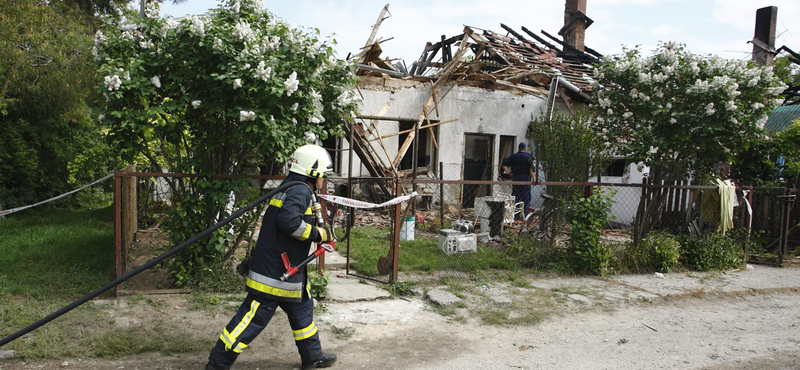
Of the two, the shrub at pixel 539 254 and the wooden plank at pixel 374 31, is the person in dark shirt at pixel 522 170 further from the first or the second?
the wooden plank at pixel 374 31

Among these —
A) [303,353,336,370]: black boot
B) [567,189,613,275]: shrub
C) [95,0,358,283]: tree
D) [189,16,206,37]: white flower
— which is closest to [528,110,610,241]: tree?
[567,189,613,275]: shrub

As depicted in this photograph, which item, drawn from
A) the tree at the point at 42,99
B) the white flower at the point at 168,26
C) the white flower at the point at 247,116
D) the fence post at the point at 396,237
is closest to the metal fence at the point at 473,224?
the fence post at the point at 396,237

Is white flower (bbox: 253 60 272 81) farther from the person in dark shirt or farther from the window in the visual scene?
the window

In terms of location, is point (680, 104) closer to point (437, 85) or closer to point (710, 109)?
point (710, 109)

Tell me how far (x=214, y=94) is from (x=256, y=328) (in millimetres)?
2496

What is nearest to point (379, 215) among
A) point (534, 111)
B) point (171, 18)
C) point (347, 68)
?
point (534, 111)

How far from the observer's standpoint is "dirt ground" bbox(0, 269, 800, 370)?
4.11m

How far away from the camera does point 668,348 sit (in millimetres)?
4559

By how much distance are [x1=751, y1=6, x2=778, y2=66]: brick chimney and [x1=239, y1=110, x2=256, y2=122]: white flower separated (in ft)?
56.1

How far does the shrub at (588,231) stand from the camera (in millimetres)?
6973

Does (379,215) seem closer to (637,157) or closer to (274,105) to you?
(637,157)

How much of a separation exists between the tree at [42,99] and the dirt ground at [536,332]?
216 inches

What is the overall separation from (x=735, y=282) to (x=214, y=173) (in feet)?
23.5

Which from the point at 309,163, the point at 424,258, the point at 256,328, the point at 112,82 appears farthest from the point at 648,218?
the point at 112,82
